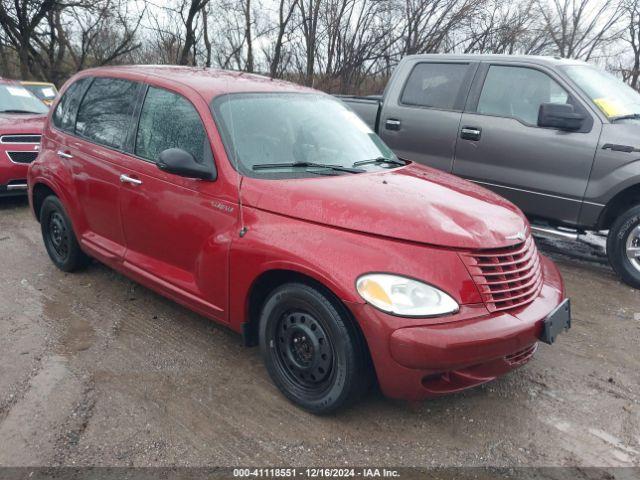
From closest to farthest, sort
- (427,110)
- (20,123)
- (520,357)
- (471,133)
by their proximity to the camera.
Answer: (520,357), (471,133), (427,110), (20,123)

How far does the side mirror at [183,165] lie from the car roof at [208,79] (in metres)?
0.49

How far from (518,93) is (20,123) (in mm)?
6704

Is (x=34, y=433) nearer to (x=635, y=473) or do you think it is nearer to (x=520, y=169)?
(x=635, y=473)

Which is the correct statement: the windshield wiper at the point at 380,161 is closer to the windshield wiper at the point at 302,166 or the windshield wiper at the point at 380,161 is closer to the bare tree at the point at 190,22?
the windshield wiper at the point at 302,166

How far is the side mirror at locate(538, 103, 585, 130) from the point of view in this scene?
189 inches

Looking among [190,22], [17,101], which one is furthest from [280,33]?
[17,101]

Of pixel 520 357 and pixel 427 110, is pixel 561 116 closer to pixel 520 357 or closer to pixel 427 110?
pixel 427 110

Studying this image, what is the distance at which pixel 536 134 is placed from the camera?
5145 millimetres

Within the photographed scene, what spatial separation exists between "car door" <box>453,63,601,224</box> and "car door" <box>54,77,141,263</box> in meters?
3.48

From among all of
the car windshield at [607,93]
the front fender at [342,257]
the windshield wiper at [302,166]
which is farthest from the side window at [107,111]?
the car windshield at [607,93]

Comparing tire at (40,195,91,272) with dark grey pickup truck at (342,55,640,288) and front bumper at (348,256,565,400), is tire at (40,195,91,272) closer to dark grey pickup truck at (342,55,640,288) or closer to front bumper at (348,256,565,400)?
front bumper at (348,256,565,400)

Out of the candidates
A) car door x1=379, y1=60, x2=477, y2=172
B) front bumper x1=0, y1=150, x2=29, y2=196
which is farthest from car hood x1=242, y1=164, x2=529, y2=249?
front bumper x1=0, y1=150, x2=29, y2=196

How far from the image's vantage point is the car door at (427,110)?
571 cm

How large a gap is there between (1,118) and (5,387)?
5.86 m
